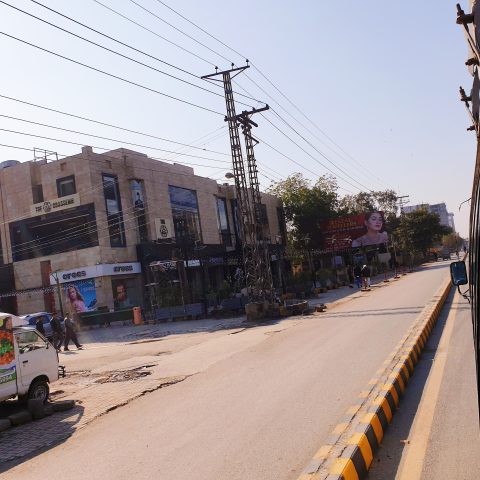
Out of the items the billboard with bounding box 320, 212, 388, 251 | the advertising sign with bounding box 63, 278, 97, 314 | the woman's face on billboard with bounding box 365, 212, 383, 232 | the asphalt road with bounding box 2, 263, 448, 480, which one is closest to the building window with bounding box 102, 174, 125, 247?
the advertising sign with bounding box 63, 278, 97, 314

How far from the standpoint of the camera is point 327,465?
4492 millimetres

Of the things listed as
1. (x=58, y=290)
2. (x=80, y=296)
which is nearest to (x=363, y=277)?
(x=80, y=296)

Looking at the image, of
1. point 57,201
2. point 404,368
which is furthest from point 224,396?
point 57,201

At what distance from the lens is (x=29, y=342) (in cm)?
973

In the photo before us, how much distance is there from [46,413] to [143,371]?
363 cm

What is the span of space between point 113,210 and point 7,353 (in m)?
28.0

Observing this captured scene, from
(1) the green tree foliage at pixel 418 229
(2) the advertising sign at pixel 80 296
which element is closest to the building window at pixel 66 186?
(2) the advertising sign at pixel 80 296

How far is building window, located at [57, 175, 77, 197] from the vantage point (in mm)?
35784

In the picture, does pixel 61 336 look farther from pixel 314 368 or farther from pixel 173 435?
pixel 173 435

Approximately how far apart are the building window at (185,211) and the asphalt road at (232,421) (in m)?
29.1

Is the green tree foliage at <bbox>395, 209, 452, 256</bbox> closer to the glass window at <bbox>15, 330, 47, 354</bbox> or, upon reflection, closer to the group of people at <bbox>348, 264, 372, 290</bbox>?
the group of people at <bbox>348, 264, 372, 290</bbox>

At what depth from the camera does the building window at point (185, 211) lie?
41.3 meters

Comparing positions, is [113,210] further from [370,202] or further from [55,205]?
[370,202]

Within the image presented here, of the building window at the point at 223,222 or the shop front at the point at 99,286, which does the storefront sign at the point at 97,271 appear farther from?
the building window at the point at 223,222
